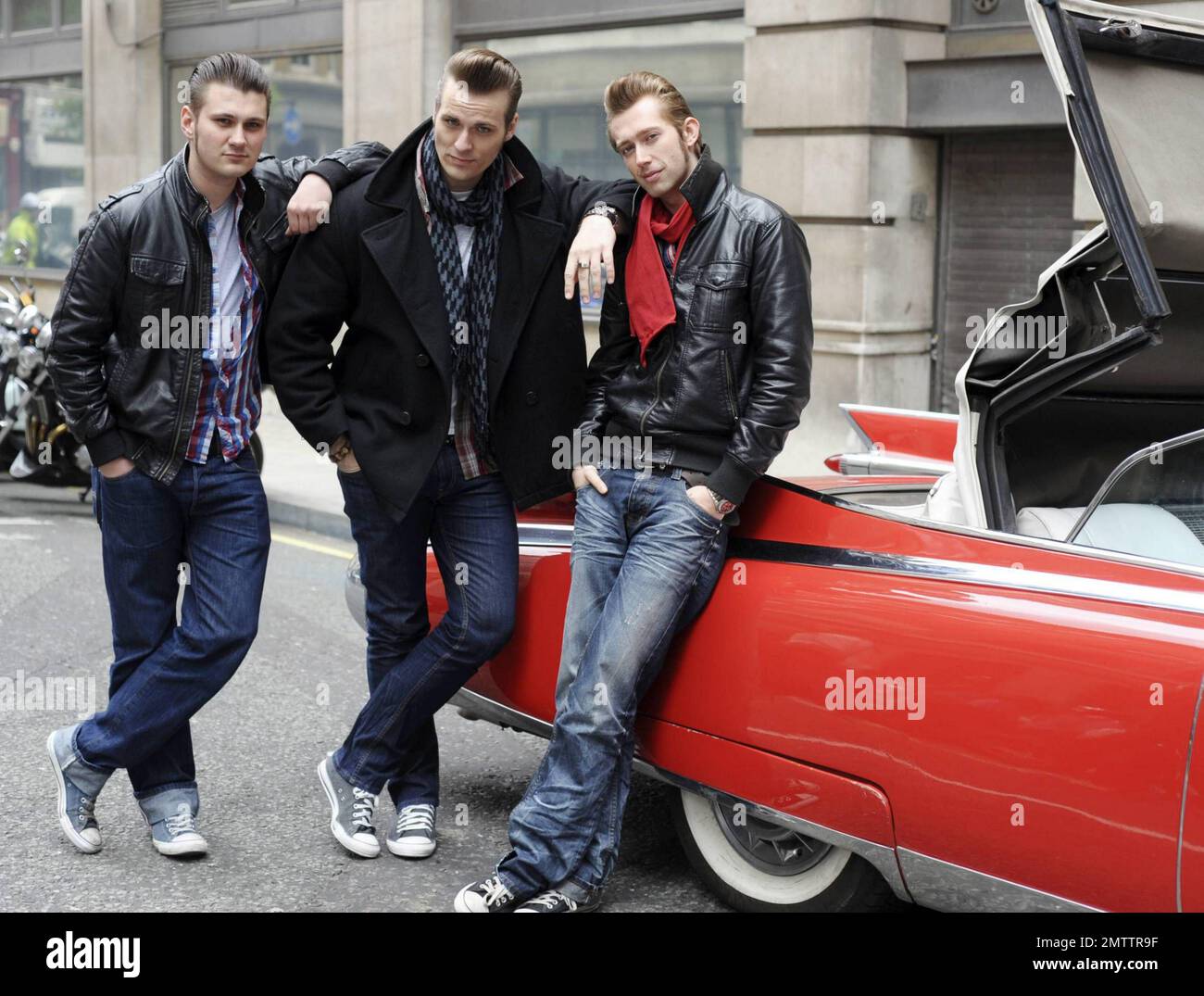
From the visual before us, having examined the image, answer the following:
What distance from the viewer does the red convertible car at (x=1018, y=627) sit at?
2791 mm

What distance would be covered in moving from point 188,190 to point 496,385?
0.88 m

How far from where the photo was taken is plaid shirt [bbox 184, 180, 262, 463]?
151 inches

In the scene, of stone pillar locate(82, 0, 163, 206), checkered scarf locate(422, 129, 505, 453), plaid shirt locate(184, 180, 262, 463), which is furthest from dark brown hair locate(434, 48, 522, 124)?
stone pillar locate(82, 0, 163, 206)

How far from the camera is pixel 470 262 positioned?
386cm

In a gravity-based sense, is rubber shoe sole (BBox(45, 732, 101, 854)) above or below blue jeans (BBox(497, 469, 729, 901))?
below

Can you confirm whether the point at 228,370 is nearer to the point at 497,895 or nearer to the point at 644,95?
the point at 644,95

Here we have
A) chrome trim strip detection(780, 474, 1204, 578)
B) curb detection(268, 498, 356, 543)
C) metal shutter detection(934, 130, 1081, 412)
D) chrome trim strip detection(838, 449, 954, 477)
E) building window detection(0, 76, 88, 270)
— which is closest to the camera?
chrome trim strip detection(780, 474, 1204, 578)

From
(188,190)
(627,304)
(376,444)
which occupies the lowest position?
(376,444)

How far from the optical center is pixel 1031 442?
3662 mm

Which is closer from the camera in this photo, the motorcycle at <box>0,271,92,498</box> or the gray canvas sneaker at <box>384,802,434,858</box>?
the gray canvas sneaker at <box>384,802,434,858</box>

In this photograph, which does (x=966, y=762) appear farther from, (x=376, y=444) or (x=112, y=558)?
(x=112, y=558)

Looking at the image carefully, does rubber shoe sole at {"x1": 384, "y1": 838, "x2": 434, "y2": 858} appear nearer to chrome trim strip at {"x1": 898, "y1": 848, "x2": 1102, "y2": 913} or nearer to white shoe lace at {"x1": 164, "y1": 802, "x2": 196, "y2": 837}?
white shoe lace at {"x1": 164, "y1": 802, "x2": 196, "y2": 837}
